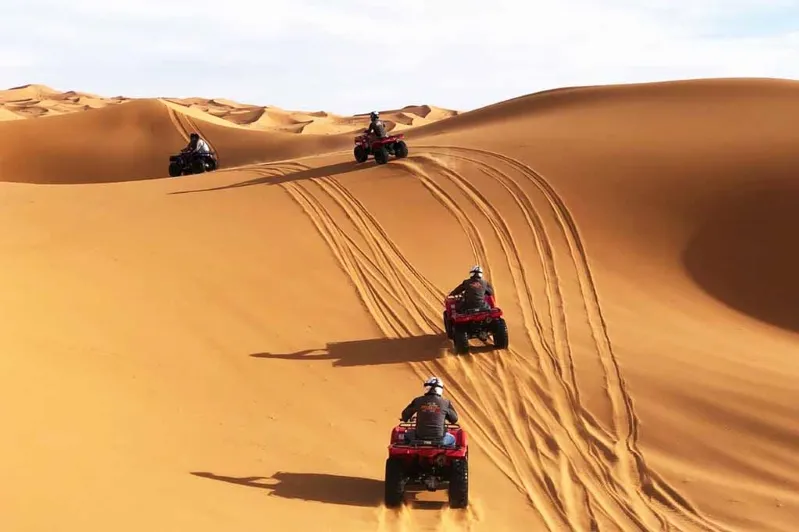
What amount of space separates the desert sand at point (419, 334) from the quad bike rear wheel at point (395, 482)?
186mm

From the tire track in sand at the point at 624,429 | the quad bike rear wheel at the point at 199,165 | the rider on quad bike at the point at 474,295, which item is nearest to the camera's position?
the tire track in sand at the point at 624,429

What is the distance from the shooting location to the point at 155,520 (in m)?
5.51

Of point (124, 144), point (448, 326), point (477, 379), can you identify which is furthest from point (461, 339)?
point (124, 144)

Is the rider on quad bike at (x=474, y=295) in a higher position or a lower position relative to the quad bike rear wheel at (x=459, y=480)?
higher

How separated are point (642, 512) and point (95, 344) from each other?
6.13m

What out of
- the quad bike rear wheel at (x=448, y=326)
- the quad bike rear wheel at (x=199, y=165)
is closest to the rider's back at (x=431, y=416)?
the quad bike rear wheel at (x=448, y=326)

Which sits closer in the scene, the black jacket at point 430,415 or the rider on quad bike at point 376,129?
the black jacket at point 430,415

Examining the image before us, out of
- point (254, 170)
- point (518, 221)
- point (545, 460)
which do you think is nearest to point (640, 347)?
point (545, 460)

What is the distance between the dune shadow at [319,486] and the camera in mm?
6613

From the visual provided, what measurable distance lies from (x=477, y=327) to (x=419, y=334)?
1.09 m

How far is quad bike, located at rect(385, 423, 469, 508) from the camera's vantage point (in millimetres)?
6461

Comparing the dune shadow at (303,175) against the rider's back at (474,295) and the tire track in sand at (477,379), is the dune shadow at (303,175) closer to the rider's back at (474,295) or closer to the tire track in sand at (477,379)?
the tire track in sand at (477,379)

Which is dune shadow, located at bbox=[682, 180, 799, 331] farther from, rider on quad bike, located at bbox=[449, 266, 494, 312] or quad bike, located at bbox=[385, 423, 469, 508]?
quad bike, located at bbox=[385, 423, 469, 508]

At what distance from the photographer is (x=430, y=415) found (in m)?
6.69
